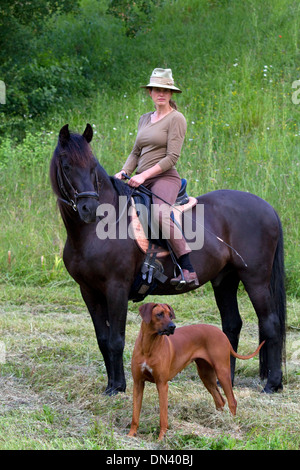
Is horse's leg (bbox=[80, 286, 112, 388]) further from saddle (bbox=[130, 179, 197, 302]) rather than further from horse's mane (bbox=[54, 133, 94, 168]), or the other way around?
horse's mane (bbox=[54, 133, 94, 168])

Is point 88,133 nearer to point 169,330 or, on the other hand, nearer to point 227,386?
point 169,330

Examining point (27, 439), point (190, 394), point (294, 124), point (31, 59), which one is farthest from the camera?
point (31, 59)

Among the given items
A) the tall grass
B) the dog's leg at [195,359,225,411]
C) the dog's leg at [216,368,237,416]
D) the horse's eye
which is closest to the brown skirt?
the horse's eye

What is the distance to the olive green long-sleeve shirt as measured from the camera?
16.6 ft

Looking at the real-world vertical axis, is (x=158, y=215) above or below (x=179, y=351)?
above

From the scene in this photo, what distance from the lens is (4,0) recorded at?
12.3m

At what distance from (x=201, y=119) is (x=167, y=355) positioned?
8.54 meters

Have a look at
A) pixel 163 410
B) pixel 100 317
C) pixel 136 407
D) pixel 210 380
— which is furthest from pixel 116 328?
pixel 163 410

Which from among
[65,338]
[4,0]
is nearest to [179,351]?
[65,338]

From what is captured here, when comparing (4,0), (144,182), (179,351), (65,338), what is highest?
(4,0)

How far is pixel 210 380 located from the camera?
453 centimetres

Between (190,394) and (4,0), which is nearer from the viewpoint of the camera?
(190,394)
